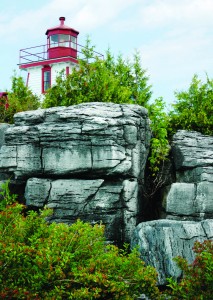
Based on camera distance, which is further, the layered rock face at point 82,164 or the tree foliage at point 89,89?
the tree foliage at point 89,89

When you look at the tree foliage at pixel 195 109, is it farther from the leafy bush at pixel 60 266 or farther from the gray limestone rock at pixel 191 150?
the leafy bush at pixel 60 266

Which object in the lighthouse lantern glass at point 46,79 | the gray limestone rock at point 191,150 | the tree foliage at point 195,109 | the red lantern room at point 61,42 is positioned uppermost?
the red lantern room at point 61,42

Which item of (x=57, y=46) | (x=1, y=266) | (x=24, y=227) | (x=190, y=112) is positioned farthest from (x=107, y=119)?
(x=57, y=46)

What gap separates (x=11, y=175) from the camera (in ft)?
56.1

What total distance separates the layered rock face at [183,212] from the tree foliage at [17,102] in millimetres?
7956

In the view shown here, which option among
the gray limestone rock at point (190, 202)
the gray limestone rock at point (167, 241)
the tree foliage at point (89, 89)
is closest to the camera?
the gray limestone rock at point (167, 241)

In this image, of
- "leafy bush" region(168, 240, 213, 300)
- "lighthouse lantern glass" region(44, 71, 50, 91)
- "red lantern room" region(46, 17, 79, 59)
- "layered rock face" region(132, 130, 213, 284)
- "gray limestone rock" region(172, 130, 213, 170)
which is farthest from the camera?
"lighthouse lantern glass" region(44, 71, 50, 91)

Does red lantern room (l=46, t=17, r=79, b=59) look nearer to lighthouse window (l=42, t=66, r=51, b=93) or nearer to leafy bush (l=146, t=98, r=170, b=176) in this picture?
lighthouse window (l=42, t=66, r=51, b=93)

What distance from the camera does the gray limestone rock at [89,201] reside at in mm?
15961

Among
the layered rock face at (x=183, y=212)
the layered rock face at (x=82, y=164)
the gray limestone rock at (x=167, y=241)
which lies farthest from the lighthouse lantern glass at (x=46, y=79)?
the gray limestone rock at (x=167, y=241)

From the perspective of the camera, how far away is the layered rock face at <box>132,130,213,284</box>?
13320 mm

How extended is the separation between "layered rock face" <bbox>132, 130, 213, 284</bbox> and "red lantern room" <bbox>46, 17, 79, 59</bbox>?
1967cm

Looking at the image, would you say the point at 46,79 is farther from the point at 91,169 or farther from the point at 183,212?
the point at 183,212

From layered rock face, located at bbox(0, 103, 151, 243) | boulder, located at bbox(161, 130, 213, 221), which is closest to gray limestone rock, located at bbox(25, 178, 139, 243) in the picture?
layered rock face, located at bbox(0, 103, 151, 243)
